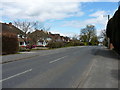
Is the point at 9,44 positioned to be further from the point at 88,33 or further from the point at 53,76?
the point at 88,33

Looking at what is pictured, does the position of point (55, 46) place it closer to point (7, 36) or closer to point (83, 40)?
point (7, 36)

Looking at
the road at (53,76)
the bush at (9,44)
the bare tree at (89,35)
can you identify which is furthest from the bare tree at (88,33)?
the road at (53,76)

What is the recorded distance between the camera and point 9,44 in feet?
81.8

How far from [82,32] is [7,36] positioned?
89910 mm

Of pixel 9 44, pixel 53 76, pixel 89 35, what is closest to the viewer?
pixel 53 76

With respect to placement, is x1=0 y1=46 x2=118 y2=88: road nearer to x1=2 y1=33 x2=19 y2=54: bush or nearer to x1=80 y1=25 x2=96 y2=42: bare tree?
x1=2 y1=33 x2=19 y2=54: bush

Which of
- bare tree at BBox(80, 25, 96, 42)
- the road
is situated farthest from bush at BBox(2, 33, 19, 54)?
bare tree at BBox(80, 25, 96, 42)

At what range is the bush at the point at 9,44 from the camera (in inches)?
944

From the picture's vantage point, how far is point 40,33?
2581 inches

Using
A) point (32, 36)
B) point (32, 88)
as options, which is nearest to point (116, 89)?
point (32, 88)

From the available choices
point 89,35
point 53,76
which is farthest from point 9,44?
point 89,35

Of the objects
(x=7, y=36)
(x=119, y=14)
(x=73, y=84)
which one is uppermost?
(x=119, y=14)

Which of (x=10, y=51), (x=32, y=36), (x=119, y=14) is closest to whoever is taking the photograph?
(x=119, y=14)

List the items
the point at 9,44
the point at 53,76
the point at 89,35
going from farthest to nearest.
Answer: the point at 89,35 < the point at 9,44 < the point at 53,76
